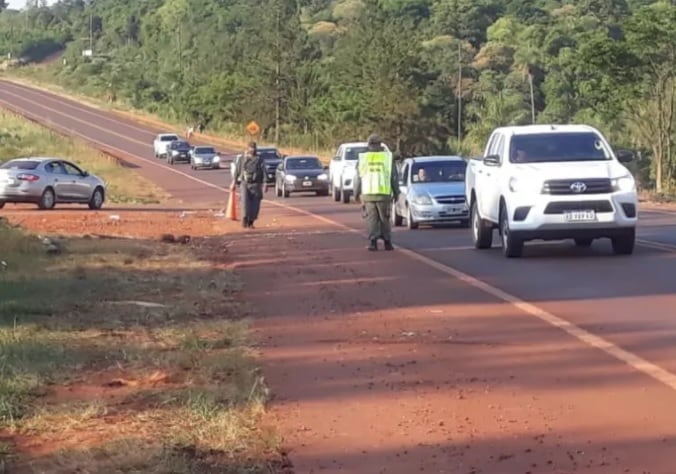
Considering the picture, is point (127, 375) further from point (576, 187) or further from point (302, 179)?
point (302, 179)

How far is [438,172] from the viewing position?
2872cm

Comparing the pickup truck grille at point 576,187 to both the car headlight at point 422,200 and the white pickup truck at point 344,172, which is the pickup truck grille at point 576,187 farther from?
the white pickup truck at point 344,172

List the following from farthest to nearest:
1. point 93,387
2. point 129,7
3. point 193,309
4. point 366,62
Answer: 1. point 129,7
2. point 366,62
3. point 193,309
4. point 93,387

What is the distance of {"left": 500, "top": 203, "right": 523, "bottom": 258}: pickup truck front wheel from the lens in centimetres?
1912

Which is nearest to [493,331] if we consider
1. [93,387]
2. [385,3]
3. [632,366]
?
[632,366]

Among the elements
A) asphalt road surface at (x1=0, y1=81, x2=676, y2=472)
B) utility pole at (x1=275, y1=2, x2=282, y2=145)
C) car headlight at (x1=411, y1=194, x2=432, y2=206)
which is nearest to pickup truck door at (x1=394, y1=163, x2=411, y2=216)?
car headlight at (x1=411, y1=194, x2=432, y2=206)

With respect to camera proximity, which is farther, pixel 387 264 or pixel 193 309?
pixel 387 264

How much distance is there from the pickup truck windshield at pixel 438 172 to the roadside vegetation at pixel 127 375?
10.8 meters

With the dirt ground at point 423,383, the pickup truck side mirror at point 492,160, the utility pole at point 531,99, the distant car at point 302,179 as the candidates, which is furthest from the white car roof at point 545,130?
the utility pole at point 531,99

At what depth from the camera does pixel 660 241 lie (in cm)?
2175

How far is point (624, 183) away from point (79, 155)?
5459cm

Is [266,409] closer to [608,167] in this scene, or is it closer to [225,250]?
[608,167]

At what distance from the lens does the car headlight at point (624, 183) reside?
61.6ft

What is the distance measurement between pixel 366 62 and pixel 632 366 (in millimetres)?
65501
